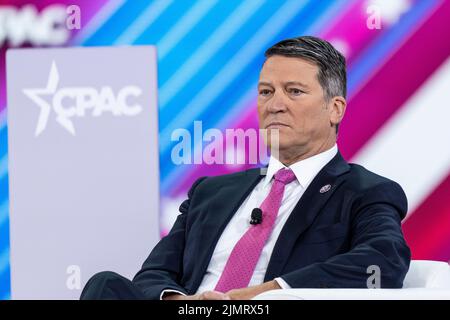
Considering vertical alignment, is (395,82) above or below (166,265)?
above

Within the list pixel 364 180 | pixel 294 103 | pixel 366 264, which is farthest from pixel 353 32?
pixel 366 264

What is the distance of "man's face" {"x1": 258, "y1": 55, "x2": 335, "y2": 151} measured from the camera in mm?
2932

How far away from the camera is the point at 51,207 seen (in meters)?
3.95

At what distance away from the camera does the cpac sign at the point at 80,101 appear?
3900 millimetres

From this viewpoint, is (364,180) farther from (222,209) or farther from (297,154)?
(222,209)

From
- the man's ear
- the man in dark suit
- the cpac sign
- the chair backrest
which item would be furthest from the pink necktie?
the cpac sign

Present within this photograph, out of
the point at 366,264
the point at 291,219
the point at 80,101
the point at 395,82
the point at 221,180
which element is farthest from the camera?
the point at 80,101

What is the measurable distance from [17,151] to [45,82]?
0.36 m

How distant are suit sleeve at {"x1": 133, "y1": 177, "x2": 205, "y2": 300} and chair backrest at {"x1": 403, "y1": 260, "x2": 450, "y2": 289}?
0.77m

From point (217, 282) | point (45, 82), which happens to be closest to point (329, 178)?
point (217, 282)

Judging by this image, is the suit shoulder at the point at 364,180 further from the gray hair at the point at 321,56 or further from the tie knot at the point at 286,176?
the gray hair at the point at 321,56

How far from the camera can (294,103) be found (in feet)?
9.63

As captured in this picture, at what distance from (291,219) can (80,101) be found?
5.08 feet
